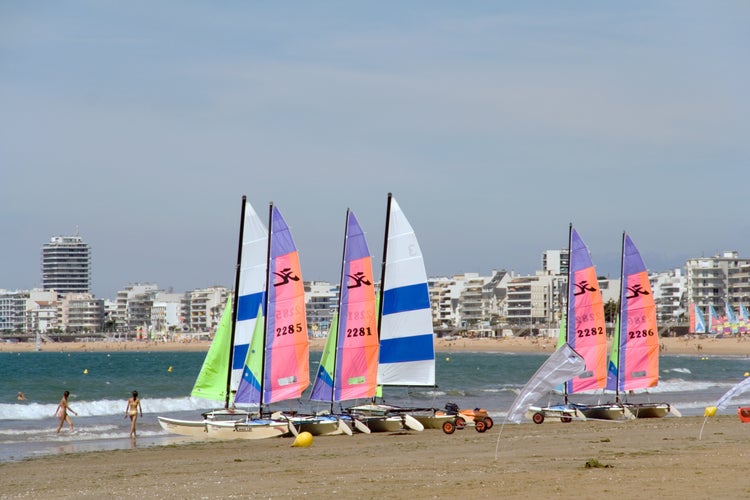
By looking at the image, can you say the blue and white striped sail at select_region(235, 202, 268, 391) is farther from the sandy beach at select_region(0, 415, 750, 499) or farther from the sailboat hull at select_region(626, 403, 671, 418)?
the sailboat hull at select_region(626, 403, 671, 418)

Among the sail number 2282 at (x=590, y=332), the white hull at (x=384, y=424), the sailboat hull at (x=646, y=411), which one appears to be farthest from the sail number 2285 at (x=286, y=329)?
the sailboat hull at (x=646, y=411)

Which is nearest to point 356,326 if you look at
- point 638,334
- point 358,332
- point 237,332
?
point 358,332

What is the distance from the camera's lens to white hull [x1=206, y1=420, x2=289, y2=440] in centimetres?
2986

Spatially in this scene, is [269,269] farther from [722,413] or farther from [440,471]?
[722,413]

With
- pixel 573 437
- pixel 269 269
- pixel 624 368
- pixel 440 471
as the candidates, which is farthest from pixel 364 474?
pixel 624 368

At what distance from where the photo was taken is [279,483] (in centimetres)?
1897

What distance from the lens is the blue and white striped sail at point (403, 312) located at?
31.0 meters

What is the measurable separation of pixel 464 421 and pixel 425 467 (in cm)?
974

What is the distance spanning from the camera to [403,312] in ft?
102

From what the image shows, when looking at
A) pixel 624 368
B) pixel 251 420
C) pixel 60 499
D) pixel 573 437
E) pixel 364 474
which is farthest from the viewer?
pixel 624 368

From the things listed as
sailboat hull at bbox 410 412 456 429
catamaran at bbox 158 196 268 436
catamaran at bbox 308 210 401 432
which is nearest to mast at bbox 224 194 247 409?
catamaran at bbox 158 196 268 436

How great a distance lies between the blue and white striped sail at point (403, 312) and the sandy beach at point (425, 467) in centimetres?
190

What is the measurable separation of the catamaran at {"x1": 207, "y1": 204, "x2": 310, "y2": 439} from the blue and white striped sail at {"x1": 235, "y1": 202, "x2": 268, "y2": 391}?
160 mm

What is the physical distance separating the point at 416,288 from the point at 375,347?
1953mm
